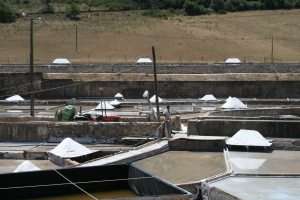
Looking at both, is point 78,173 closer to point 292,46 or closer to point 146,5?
point 292,46

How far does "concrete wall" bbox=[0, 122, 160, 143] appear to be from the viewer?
1698 cm

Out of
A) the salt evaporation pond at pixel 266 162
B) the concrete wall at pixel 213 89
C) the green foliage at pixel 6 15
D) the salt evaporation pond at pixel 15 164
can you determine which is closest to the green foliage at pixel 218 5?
the green foliage at pixel 6 15

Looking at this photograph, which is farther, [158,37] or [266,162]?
[158,37]

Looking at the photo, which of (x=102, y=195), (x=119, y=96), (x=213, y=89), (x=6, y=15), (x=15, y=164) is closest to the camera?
(x=102, y=195)

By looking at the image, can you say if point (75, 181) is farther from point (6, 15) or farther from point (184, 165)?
point (6, 15)

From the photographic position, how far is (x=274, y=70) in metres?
49.8

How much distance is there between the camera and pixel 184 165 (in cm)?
1230

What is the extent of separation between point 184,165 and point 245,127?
4.61m

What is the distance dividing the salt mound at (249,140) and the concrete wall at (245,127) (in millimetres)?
1723

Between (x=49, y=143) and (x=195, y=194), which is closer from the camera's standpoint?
(x=195, y=194)

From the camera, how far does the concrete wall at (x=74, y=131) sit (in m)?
17.0

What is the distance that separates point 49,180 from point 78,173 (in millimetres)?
780

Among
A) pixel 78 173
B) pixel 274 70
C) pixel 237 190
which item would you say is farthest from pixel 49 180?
pixel 274 70

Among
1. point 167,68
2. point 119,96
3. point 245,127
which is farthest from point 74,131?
point 167,68
